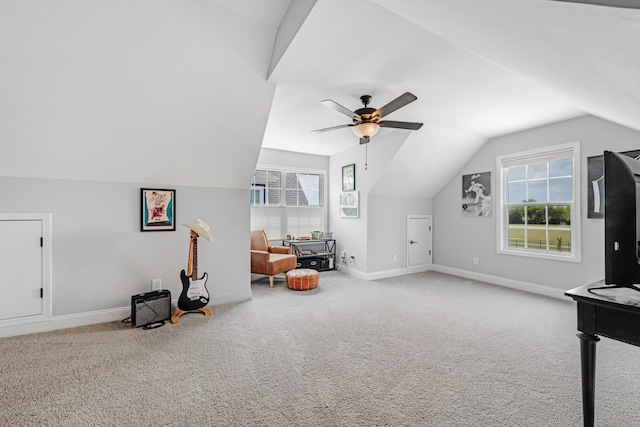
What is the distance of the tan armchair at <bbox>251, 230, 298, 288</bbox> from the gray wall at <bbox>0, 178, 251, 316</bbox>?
70cm

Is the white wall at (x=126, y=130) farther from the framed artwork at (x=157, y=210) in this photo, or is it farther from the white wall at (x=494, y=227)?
the white wall at (x=494, y=227)

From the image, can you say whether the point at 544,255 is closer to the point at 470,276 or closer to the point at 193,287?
the point at 470,276

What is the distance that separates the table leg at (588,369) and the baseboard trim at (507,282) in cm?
318

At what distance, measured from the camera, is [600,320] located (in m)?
1.21

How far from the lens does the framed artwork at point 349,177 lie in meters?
5.31

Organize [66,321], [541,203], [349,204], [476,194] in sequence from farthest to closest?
[349,204] < [476,194] < [541,203] < [66,321]

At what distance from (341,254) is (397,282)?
134 centimetres

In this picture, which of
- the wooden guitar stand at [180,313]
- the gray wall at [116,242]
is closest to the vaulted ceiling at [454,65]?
the gray wall at [116,242]

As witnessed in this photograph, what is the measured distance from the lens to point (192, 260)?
3.28 metres

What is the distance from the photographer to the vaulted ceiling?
1130 millimetres

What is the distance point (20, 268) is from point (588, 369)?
4.49m

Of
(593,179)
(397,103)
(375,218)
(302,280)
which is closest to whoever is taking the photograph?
(397,103)

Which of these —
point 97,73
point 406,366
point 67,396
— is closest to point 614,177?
Result: point 406,366

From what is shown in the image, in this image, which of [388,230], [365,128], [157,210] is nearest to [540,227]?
[388,230]
